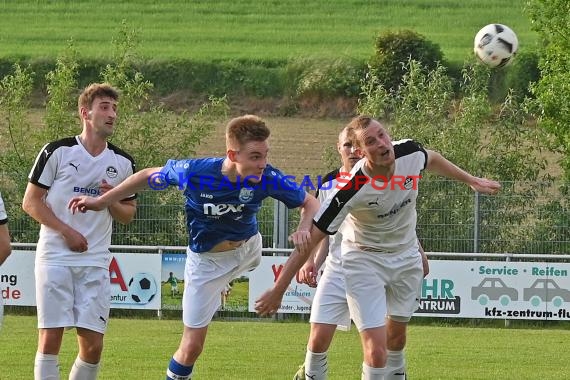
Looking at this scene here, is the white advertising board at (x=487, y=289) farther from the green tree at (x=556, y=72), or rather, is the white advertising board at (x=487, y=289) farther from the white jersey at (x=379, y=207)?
the white jersey at (x=379, y=207)

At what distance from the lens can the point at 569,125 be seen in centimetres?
2156

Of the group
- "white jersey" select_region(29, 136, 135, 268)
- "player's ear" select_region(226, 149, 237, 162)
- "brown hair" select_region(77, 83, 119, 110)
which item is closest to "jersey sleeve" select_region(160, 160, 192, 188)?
"player's ear" select_region(226, 149, 237, 162)

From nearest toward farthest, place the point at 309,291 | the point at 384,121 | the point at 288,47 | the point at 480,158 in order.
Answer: the point at 309,291
the point at 480,158
the point at 384,121
the point at 288,47

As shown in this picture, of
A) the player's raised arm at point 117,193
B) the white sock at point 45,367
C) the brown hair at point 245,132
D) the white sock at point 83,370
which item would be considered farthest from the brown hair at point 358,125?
the white sock at point 45,367

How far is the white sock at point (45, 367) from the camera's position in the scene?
7.70m

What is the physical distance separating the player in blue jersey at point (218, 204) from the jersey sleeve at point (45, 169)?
1.13 feet

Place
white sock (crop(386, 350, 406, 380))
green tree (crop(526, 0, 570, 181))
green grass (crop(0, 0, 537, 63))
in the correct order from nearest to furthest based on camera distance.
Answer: white sock (crop(386, 350, 406, 380)) → green tree (crop(526, 0, 570, 181)) → green grass (crop(0, 0, 537, 63))

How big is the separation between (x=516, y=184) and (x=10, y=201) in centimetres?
829

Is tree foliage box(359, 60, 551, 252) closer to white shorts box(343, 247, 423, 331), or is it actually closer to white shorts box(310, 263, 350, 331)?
white shorts box(310, 263, 350, 331)

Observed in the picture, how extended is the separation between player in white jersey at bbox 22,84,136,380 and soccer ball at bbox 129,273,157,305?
956 centimetres

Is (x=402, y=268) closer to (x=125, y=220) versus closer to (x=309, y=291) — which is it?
(x=125, y=220)

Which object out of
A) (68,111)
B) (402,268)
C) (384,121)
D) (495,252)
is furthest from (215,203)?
(384,121)

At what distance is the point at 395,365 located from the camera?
8344 millimetres

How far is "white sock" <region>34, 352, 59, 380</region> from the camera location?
303 inches
